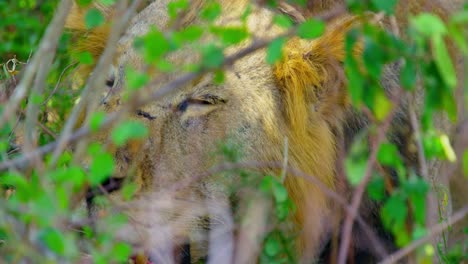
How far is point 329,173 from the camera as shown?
12.7 ft

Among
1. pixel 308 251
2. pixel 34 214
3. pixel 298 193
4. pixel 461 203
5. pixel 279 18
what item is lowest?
pixel 461 203

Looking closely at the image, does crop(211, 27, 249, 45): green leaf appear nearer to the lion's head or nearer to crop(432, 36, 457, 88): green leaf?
crop(432, 36, 457, 88): green leaf

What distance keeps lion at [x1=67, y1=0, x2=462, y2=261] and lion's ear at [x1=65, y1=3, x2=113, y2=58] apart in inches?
11.6

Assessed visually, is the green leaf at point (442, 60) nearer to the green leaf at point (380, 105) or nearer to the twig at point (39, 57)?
the green leaf at point (380, 105)

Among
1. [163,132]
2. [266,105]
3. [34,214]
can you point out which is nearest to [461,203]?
[266,105]

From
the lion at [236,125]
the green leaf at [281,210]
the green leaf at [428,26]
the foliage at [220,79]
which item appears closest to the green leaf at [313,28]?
the foliage at [220,79]

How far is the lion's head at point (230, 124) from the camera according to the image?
347 cm

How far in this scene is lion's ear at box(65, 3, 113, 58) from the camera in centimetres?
426

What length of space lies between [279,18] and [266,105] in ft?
4.71

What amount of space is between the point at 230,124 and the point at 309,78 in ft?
1.36

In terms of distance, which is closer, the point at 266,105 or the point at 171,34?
the point at 171,34

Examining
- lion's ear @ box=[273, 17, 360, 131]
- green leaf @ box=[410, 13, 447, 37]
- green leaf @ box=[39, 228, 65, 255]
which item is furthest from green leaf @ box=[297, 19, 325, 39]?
lion's ear @ box=[273, 17, 360, 131]

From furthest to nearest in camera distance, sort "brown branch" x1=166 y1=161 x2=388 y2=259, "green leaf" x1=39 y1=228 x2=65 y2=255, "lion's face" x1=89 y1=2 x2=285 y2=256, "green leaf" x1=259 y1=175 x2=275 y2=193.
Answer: "lion's face" x1=89 y1=2 x2=285 y2=256 → "green leaf" x1=259 y1=175 x2=275 y2=193 → "brown branch" x1=166 y1=161 x2=388 y2=259 → "green leaf" x1=39 y1=228 x2=65 y2=255

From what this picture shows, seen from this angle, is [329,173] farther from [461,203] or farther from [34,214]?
[34,214]
